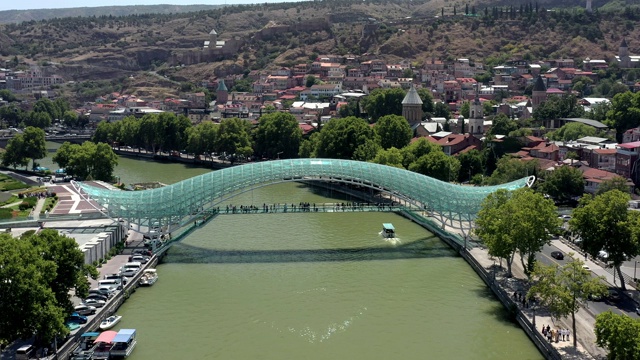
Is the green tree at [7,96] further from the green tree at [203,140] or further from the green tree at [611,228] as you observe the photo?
the green tree at [611,228]

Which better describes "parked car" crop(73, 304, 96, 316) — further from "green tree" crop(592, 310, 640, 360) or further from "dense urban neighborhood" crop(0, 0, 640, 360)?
"green tree" crop(592, 310, 640, 360)

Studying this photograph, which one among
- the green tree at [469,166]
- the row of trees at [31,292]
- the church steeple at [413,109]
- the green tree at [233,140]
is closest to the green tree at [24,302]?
the row of trees at [31,292]

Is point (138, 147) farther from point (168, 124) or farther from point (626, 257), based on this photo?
point (626, 257)

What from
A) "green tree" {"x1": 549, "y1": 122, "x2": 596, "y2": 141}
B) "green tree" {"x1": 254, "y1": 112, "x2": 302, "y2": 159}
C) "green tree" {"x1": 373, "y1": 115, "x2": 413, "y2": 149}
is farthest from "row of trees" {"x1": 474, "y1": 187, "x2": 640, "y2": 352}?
"green tree" {"x1": 254, "y1": 112, "x2": 302, "y2": 159}

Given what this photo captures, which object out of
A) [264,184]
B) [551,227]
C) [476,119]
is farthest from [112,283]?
[476,119]

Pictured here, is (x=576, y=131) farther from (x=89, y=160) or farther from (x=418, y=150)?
(x=89, y=160)
